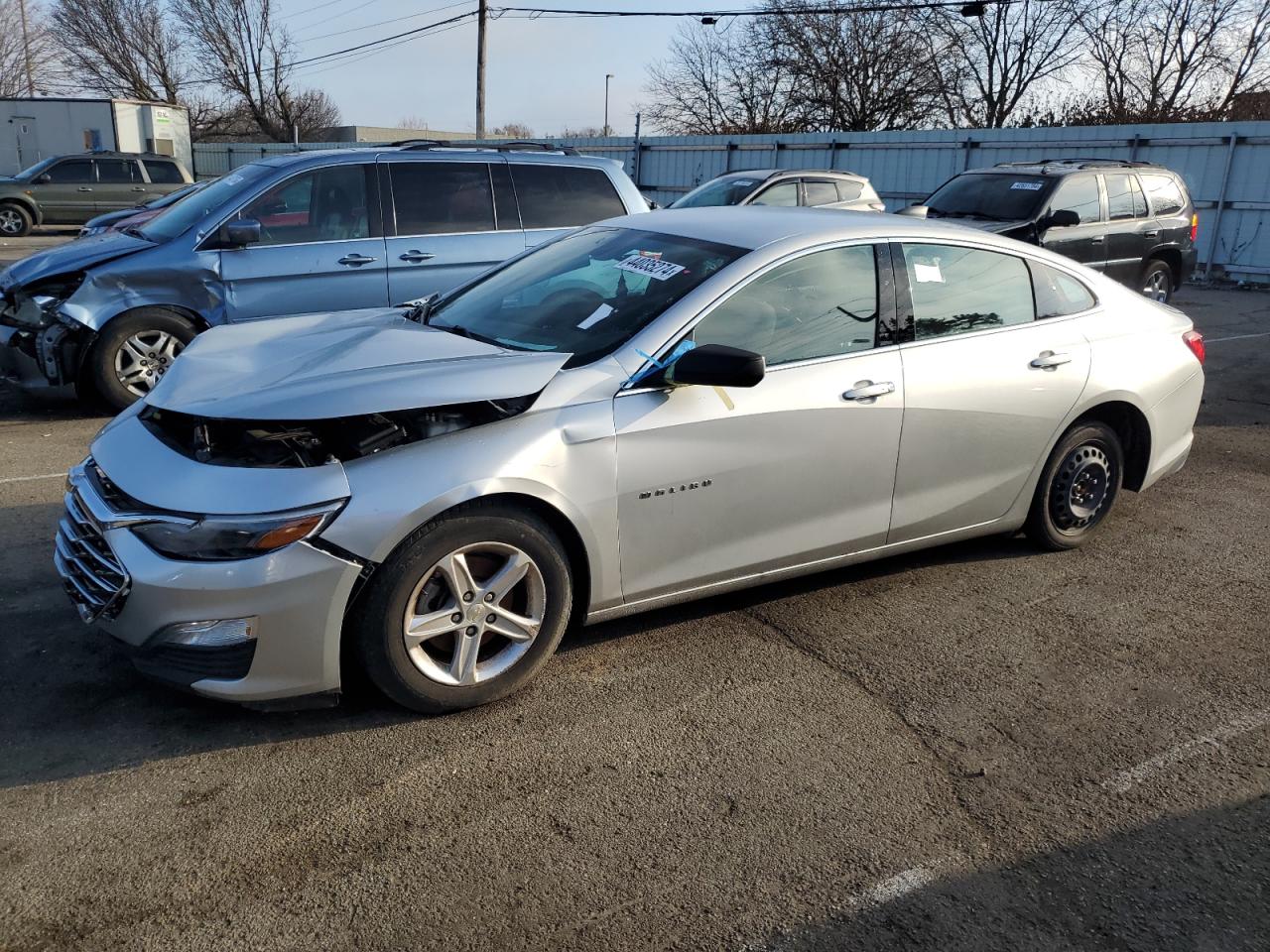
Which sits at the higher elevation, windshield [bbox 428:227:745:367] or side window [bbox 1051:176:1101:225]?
side window [bbox 1051:176:1101:225]

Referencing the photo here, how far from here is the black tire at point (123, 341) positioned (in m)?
6.91

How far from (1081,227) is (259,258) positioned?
9.07 metres

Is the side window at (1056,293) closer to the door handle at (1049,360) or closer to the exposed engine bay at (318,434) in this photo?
the door handle at (1049,360)

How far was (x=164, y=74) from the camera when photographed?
53.4 m

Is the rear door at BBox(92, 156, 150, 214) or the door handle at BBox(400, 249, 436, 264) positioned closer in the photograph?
the door handle at BBox(400, 249, 436, 264)

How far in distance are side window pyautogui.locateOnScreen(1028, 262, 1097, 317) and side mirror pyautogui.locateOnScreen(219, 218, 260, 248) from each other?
5043 mm

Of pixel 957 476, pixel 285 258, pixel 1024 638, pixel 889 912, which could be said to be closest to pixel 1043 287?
pixel 957 476

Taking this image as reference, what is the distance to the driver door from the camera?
3.65m

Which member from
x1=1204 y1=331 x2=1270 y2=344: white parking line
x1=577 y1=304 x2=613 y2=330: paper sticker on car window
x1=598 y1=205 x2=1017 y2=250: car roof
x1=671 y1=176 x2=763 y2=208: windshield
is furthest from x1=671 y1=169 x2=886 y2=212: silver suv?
x1=577 y1=304 x2=613 y2=330: paper sticker on car window

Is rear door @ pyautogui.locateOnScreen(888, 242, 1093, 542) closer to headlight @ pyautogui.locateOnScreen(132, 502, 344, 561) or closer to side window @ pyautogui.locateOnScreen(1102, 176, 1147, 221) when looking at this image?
headlight @ pyautogui.locateOnScreen(132, 502, 344, 561)

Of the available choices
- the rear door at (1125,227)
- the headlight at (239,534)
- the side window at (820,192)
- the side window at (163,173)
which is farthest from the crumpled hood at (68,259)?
the side window at (163,173)

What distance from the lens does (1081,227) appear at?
1150cm

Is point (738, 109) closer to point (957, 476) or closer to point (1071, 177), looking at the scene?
point (1071, 177)

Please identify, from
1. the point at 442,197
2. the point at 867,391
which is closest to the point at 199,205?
the point at 442,197
